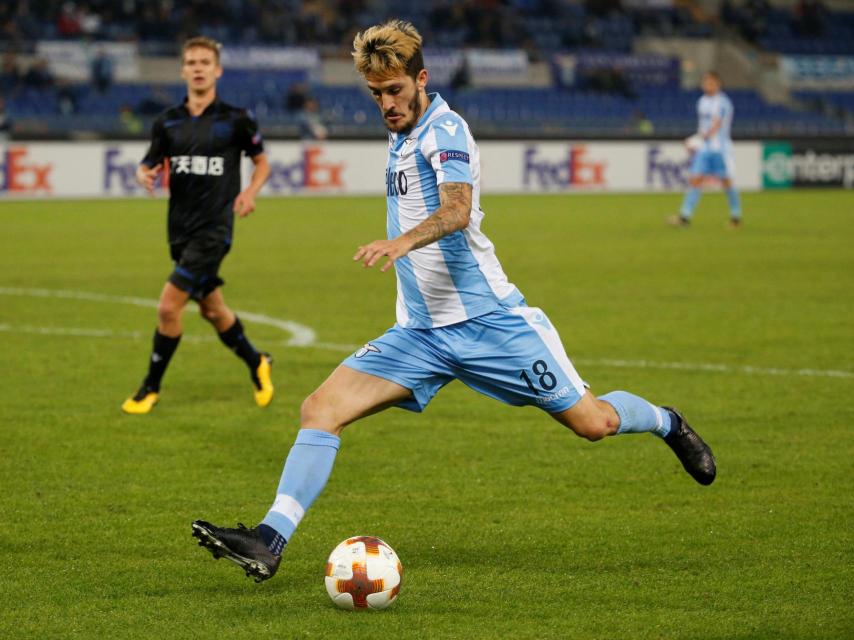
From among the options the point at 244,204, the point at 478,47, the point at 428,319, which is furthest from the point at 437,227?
the point at 478,47

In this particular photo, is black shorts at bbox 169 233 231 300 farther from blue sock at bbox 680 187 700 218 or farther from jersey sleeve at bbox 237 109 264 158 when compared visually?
blue sock at bbox 680 187 700 218

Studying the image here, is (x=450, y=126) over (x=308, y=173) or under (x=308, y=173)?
over

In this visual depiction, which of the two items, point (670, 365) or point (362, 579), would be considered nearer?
point (362, 579)

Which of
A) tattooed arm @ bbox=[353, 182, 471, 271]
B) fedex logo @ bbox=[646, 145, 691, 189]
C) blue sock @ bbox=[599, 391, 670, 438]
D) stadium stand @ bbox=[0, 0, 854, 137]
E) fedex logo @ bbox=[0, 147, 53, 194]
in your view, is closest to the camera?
tattooed arm @ bbox=[353, 182, 471, 271]

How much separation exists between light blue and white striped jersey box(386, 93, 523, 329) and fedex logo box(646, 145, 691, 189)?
27.1 metres

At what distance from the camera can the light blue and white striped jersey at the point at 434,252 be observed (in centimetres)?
504

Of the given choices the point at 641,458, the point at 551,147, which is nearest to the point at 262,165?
the point at 641,458

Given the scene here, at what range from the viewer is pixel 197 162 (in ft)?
27.5

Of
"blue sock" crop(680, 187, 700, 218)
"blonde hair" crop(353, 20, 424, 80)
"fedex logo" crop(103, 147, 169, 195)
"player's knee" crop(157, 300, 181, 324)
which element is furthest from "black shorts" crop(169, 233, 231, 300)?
"fedex logo" crop(103, 147, 169, 195)

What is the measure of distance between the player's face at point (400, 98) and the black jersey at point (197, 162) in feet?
11.7

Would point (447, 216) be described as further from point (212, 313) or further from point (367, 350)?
point (212, 313)

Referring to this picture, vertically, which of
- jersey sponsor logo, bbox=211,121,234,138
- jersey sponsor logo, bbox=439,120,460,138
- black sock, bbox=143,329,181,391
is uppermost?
jersey sponsor logo, bbox=439,120,460,138

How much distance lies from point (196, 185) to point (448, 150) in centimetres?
384

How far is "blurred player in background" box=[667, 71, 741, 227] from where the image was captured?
2247 cm
